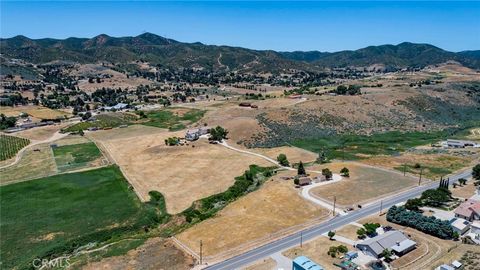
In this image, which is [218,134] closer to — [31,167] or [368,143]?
[368,143]

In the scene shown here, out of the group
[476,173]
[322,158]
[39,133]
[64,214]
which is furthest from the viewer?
[39,133]

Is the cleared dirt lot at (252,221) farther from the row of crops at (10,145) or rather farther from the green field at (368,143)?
the row of crops at (10,145)

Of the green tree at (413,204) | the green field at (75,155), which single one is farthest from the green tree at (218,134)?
the green tree at (413,204)

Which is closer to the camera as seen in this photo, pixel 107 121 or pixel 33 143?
pixel 33 143

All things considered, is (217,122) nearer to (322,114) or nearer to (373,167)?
(322,114)

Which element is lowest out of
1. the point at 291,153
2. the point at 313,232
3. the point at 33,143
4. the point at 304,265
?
the point at 291,153

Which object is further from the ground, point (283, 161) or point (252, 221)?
point (283, 161)

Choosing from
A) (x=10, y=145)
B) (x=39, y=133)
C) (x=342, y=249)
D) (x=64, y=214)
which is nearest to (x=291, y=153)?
(x=342, y=249)
